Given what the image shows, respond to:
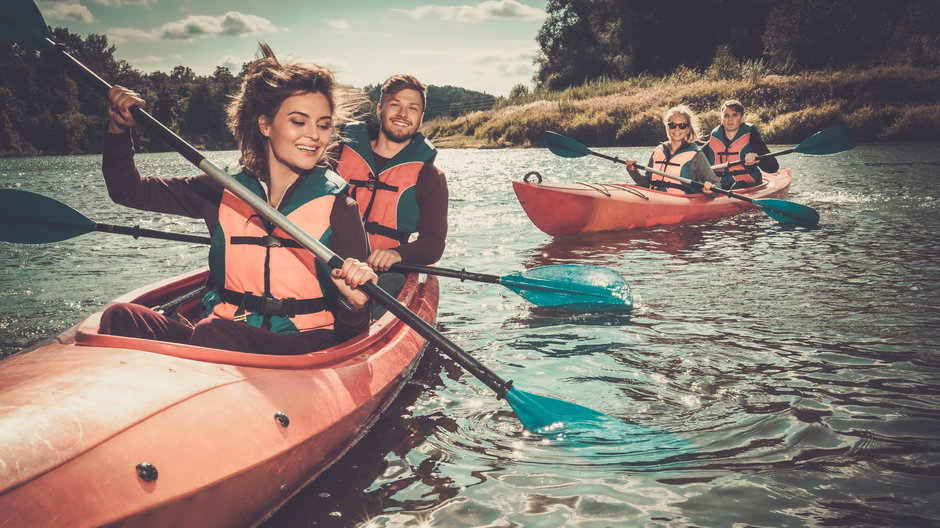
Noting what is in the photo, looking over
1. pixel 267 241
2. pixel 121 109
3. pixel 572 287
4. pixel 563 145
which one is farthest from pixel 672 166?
pixel 121 109

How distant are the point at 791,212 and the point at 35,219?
22.4 ft

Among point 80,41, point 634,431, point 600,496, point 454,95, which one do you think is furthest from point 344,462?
point 454,95

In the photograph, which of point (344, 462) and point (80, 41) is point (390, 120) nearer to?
point (344, 462)

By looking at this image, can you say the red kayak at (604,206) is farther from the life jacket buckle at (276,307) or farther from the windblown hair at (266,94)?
the life jacket buckle at (276,307)

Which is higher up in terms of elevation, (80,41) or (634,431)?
(80,41)

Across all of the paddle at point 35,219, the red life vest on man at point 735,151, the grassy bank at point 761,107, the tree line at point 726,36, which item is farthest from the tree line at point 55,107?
the paddle at point 35,219

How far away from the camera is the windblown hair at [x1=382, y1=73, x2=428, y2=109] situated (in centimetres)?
376

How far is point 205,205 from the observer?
2.53 meters

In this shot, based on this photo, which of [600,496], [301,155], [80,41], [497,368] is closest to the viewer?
[600,496]

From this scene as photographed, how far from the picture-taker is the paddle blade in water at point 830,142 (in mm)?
8178

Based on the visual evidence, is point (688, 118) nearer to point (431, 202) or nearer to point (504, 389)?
point (431, 202)

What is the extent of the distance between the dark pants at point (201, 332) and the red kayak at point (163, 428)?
0.09 metres

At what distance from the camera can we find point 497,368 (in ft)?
11.0

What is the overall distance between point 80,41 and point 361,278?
79516 mm
